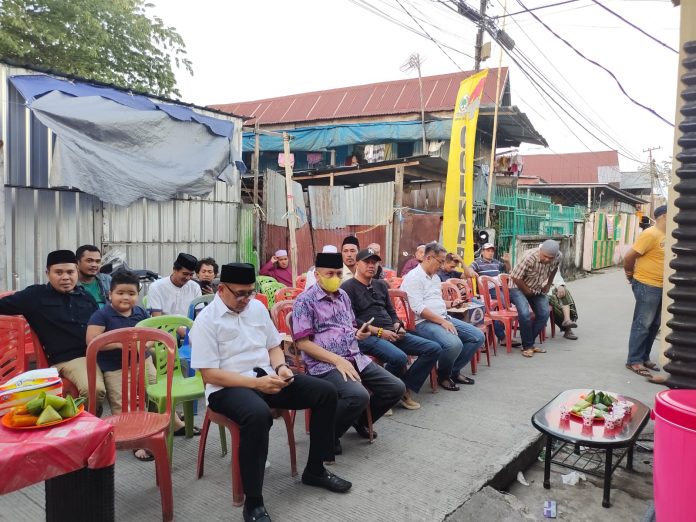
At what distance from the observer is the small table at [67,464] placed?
1.92 meters

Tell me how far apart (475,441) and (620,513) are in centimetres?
106

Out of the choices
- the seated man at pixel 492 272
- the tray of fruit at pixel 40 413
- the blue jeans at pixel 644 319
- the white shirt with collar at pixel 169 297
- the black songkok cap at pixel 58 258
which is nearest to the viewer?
the tray of fruit at pixel 40 413

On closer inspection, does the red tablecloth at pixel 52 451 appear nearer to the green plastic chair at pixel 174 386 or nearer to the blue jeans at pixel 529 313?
the green plastic chair at pixel 174 386

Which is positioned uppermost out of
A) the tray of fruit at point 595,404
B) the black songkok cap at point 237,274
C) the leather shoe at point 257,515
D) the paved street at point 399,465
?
the black songkok cap at point 237,274

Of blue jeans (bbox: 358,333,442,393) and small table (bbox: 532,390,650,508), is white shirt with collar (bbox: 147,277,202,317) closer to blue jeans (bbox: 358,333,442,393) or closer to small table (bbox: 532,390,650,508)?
blue jeans (bbox: 358,333,442,393)

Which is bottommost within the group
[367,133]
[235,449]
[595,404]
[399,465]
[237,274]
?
[399,465]

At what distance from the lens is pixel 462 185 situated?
9.09 m

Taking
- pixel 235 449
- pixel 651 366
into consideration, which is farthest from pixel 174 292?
pixel 651 366

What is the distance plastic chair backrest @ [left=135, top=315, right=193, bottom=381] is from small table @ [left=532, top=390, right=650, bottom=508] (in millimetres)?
2649

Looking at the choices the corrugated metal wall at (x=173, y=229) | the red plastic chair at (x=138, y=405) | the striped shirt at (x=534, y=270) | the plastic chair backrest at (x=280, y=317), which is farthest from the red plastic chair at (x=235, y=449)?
the corrugated metal wall at (x=173, y=229)

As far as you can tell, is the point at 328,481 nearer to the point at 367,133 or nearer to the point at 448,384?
the point at 448,384

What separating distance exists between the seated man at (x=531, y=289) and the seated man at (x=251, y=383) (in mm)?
4523

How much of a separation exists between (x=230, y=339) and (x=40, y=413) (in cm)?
112

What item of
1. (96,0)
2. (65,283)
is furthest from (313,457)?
(96,0)
